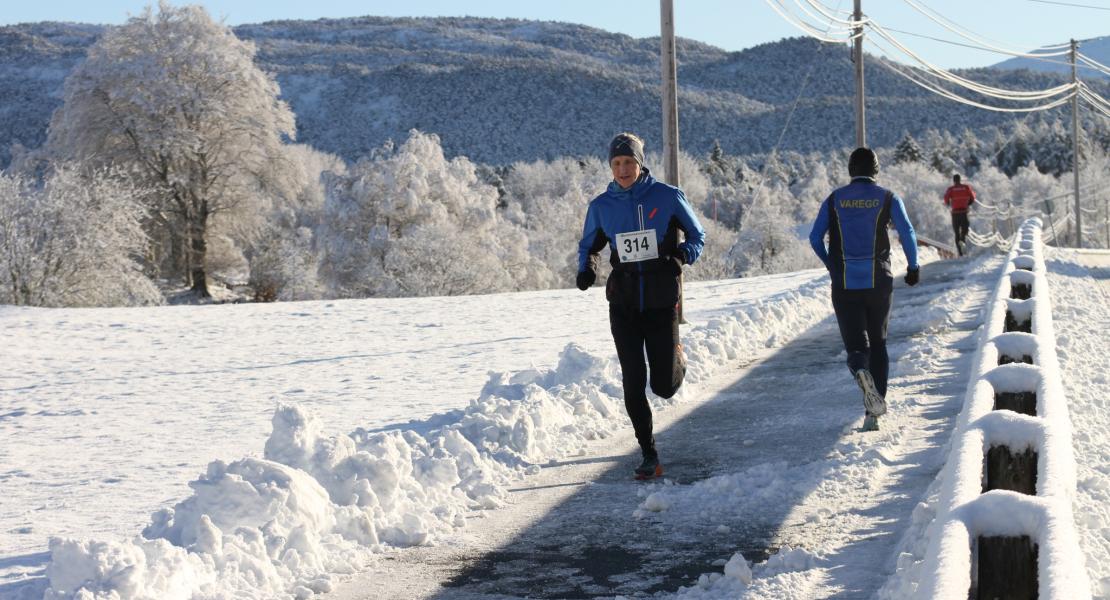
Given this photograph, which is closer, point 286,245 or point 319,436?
point 319,436

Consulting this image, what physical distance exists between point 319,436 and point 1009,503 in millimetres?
4307

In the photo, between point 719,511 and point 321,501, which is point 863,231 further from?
point 321,501

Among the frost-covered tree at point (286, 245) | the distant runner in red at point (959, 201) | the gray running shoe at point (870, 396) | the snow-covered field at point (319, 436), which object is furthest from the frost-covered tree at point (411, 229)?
the gray running shoe at point (870, 396)

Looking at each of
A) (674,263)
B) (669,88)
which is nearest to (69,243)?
(669,88)

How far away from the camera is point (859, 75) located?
30141 millimetres

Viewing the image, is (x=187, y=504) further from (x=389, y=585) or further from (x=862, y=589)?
(x=862, y=589)

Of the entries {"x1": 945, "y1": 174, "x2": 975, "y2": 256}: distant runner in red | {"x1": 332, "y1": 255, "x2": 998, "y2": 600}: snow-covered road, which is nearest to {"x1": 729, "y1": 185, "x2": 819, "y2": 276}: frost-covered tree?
{"x1": 945, "y1": 174, "x2": 975, "y2": 256}: distant runner in red

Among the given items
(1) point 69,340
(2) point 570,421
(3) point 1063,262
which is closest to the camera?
(2) point 570,421

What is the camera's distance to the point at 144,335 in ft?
57.7

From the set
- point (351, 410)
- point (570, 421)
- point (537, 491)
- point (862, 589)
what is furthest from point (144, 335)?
point (862, 589)

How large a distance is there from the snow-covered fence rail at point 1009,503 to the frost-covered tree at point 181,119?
111ft

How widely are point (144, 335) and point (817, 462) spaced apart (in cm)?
1322

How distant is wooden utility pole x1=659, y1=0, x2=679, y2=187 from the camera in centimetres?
1670

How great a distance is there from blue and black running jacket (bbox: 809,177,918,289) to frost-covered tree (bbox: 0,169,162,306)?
867 inches
